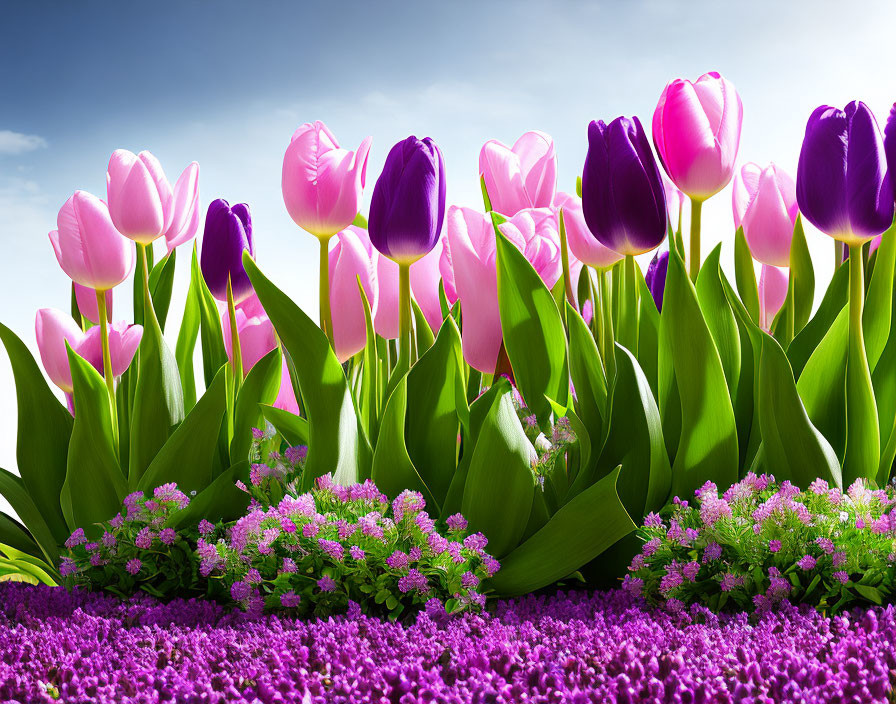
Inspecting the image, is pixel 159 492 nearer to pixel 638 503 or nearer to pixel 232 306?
pixel 232 306

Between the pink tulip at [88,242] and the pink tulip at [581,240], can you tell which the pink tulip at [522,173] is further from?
the pink tulip at [88,242]

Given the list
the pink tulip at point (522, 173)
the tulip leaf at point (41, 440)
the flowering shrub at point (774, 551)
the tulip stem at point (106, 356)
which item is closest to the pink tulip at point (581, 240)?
the pink tulip at point (522, 173)

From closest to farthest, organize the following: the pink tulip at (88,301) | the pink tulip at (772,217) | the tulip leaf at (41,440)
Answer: the pink tulip at (772,217)
the tulip leaf at (41,440)
the pink tulip at (88,301)

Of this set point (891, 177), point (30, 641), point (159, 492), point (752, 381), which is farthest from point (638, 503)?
point (30, 641)

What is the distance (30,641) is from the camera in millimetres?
1990

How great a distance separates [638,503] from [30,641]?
69.7 inches

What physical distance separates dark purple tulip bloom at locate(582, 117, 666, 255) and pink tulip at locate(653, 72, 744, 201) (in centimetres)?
10

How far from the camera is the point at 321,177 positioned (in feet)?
8.68

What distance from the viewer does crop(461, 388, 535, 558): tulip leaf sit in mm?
2371

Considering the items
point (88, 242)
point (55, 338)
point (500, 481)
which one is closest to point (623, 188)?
point (500, 481)

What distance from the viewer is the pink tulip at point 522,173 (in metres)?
3.25

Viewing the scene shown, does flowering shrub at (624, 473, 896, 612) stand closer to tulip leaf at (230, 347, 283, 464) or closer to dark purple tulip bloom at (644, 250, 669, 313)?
dark purple tulip bloom at (644, 250, 669, 313)

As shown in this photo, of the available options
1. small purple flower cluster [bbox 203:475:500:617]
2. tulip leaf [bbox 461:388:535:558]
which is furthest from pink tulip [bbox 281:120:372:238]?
small purple flower cluster [bbox 203:475:500:617]

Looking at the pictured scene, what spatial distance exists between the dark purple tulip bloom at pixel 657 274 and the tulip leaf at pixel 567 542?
54.5 inches
